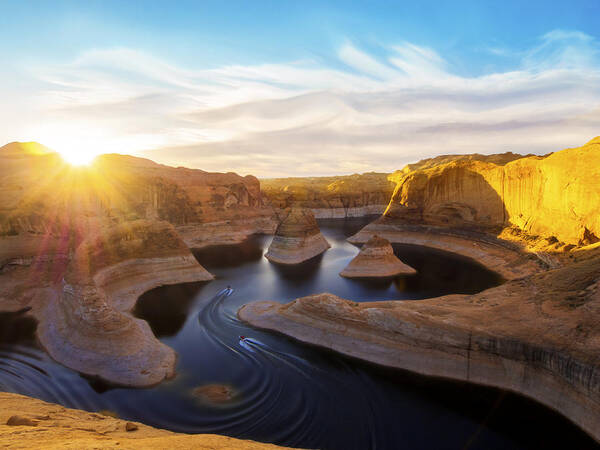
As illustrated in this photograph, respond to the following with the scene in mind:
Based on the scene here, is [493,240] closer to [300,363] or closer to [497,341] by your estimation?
[497,341]

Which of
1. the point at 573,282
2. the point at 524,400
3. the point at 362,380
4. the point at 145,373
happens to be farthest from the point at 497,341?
the point at 145,373

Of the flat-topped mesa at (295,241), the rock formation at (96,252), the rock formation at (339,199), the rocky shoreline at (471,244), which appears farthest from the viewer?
the rock formation at (339,199)

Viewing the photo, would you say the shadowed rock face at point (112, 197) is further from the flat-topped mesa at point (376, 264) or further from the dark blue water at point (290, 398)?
the flat-topped mesa at point (376, 264)

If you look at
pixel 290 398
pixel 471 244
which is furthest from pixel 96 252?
pixel 471 244

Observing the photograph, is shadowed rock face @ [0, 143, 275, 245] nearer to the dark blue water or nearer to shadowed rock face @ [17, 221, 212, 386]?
shadowed rock face @ [17, 221, 212, 386]

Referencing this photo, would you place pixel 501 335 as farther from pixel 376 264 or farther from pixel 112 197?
pixel 112 197

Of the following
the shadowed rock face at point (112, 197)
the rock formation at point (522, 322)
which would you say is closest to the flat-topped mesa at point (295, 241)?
the rock formation at point (522, 322)
